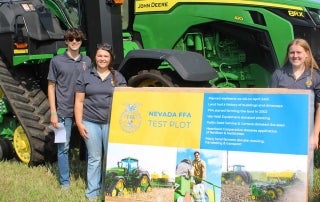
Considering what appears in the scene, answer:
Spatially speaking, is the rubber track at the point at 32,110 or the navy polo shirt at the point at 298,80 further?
the rubber track at the point at 32,110

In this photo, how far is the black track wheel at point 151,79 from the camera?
5.46 meters

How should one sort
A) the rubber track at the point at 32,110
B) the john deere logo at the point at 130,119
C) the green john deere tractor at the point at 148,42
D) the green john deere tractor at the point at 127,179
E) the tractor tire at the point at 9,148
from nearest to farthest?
the green john deere tractor at the point at 127,179 → the john deere logo at the point at 130,119 → the green john deere tractor at the point at 148,42 → the rubber track at the point at 32,110 → the tractor tire at the point at 9,148

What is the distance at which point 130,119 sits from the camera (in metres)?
4.60

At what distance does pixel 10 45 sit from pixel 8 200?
2.23 meters

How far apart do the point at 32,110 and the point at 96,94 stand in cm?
189

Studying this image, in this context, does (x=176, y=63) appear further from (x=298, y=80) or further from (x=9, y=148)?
(x=9, y=148)

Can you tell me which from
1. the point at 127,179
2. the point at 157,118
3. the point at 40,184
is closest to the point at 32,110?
the point at 40,184

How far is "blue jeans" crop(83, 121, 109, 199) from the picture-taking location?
4914 millimetres

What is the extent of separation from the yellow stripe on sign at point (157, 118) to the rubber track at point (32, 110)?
1904 mm

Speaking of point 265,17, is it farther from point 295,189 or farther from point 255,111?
point 295,189

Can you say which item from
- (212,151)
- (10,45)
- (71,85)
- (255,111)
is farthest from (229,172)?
(10,45)

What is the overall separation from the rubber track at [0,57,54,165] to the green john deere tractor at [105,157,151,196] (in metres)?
1.91

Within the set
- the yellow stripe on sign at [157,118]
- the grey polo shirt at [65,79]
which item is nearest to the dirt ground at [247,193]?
the yellow stripe on sign at [157,118]

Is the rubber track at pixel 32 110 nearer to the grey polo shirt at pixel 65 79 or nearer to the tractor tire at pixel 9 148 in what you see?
the tractor tire at pixel 9 148
